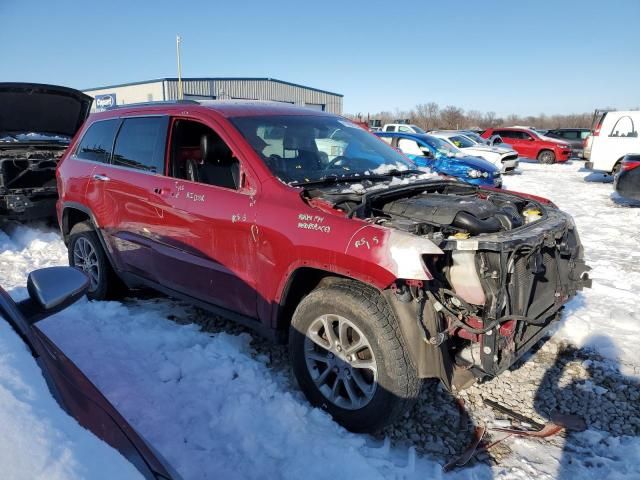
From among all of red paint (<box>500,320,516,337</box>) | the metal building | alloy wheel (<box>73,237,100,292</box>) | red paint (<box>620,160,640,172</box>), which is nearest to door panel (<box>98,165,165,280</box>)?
alloy wheel (<box>73,237,100,292</box>)

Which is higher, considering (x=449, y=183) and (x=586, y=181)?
(x=449, y=183)

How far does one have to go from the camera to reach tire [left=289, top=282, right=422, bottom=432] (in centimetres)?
252

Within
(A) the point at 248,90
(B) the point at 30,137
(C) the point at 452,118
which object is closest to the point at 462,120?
(C) the point at 452,118

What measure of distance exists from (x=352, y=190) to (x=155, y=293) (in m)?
2.86

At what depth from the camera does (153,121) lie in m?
4.00

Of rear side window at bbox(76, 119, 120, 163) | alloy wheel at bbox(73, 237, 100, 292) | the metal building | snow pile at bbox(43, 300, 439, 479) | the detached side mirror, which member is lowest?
snow pile at bbox(43, 300, 439, 479)

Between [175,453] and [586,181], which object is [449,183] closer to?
[175,453]

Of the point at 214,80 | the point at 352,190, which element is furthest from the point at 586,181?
the point at 214,80

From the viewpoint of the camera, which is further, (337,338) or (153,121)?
(153,121)

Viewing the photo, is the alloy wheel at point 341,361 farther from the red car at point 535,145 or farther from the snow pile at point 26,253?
the red car at point 535,145

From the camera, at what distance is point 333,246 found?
8.61ft

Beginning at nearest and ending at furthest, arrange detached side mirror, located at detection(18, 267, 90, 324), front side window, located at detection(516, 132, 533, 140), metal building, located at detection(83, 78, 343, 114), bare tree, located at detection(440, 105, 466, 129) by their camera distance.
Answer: detached side mirror, located at detection(18, 267, 90, 324), front side window, located at detection(516, 132, 533, 140), metal building, located at detection(83, 78, 343, 114), bare tree, located at detection(440, 105, 466, 129)

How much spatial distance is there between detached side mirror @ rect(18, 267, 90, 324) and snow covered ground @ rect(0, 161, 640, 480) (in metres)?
0.24

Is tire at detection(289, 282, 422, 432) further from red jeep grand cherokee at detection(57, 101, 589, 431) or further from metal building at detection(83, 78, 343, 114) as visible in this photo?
metal building at detection(83, 78, 343, 114)
